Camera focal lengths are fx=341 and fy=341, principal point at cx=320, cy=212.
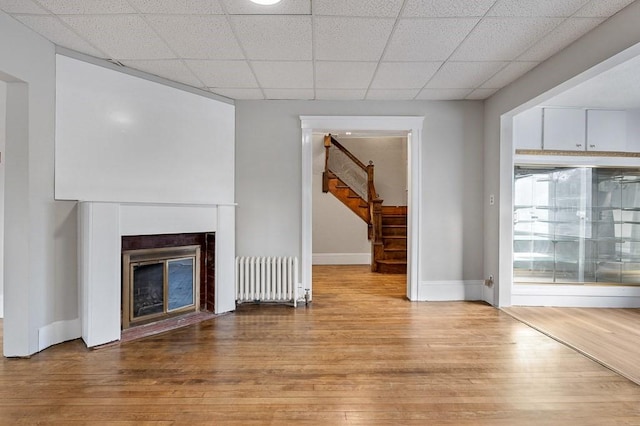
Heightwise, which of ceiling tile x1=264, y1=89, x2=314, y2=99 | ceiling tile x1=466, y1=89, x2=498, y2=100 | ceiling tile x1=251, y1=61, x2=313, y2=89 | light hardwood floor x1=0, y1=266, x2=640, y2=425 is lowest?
light hardwood floor x1=0, y1=266, x2=640, y2=425

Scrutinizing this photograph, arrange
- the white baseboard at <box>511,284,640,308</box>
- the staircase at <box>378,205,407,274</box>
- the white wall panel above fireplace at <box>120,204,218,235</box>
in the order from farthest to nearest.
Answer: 1. the staircase at <box>378,205,407,274</box>
2. the white baseboard at <box>511,284,640,308</box>
3. the white wall panel above fireplace at <box>120,204,218,235</box>

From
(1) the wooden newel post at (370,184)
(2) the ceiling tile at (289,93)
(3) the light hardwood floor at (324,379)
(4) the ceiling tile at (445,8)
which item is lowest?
(3) the light hardwood floor at (324,379)

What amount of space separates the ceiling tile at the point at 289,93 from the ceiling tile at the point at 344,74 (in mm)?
246

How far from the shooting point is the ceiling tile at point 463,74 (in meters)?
3.17

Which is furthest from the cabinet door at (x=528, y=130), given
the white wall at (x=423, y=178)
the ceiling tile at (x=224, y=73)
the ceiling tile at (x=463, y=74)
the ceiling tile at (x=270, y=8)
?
the ceiling tile at (x=224, y=73)

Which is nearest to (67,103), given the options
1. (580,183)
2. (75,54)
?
(75,54)

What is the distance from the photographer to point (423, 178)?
4211 mm

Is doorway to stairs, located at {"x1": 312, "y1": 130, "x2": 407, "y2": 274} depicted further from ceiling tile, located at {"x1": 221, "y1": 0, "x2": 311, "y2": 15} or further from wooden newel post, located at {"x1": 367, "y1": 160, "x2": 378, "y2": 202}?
ceiling tile, located at {"x1": 221, "y1": 0, "x2": 311, "y2": 15}

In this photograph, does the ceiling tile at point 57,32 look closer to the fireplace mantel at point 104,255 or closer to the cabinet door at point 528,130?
the fireplace mantel at point 104,255

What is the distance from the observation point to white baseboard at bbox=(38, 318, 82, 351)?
8.80ft

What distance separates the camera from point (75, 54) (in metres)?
2.90

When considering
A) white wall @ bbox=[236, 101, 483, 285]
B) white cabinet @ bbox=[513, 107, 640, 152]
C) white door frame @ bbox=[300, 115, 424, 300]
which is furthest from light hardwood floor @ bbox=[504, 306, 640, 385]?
white cabinet @ bbox=[513, 107, 640, 152]

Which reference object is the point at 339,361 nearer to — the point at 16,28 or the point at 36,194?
the point at 36,194

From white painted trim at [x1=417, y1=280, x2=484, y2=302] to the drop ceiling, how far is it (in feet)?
7.62
